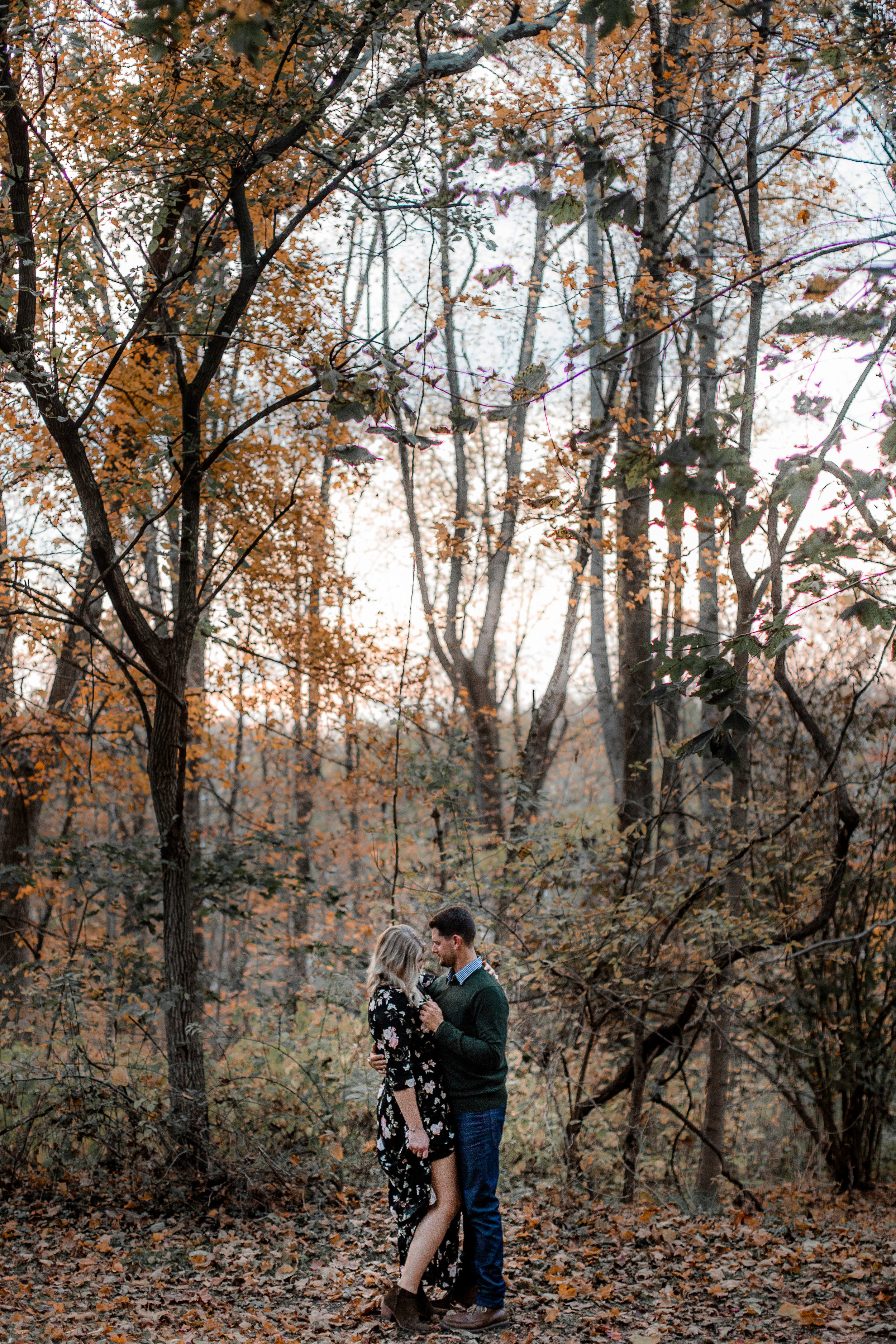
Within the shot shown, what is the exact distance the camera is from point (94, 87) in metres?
5.60

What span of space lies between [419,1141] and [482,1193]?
41 cm

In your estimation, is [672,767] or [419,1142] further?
[672,767]

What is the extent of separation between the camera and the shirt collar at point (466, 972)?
13.6 feet

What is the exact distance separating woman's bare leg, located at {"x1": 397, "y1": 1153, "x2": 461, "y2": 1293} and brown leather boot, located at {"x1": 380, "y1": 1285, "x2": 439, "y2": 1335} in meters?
0.03

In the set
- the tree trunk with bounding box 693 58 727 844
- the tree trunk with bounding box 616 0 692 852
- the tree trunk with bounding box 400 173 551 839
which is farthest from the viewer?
the tree trunk with bounding box 400 173 551 839

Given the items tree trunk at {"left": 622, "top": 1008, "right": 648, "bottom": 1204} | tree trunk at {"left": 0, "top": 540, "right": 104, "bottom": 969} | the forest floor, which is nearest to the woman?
the forest floor

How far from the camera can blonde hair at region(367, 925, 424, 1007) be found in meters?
4.12

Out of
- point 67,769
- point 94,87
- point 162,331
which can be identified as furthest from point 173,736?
point 67,769

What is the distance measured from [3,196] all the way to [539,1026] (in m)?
6.11

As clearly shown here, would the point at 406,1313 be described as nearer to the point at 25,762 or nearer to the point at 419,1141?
the point at 419,1141

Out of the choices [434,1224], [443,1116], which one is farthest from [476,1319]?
[443,1116]

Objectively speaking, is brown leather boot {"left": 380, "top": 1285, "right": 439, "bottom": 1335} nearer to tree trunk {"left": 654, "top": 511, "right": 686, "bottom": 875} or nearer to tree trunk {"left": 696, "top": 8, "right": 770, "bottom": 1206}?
tree trunk {"left": 654, "top": 511, "right": 686, "bottom": 875}

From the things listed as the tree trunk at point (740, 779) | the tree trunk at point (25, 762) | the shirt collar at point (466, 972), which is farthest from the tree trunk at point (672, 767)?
the tree trunk at point (25, 762)

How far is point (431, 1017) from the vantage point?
402cm
